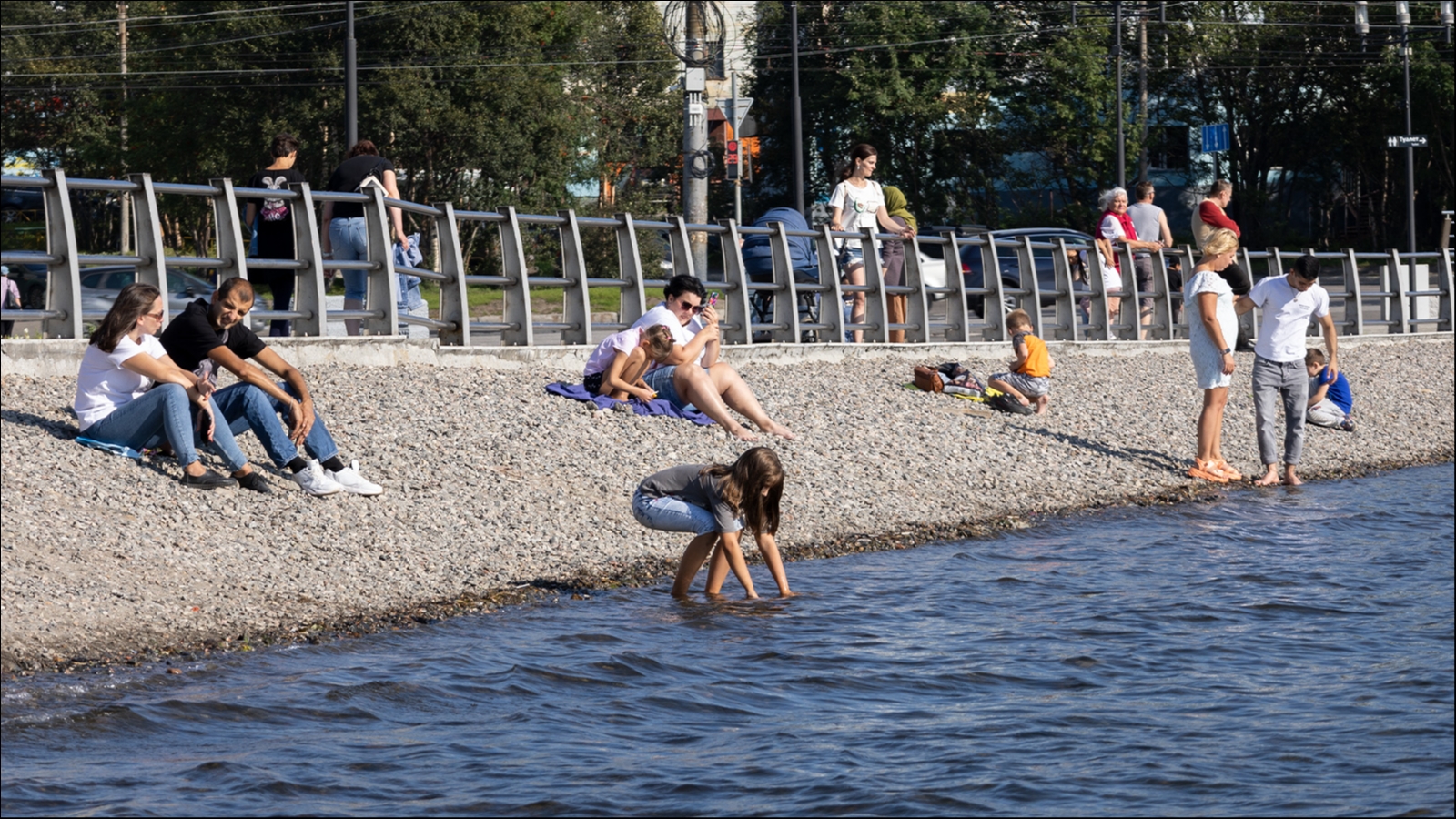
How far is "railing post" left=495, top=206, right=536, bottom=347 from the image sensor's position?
15.6 m

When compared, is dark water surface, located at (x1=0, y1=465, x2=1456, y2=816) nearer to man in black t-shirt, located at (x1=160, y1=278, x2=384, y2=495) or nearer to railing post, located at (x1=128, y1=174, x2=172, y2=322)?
man in black t-shirt, located at (x1=160, y1=278, x2=384, y2=495)

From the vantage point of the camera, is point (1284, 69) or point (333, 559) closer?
point (333, 559)

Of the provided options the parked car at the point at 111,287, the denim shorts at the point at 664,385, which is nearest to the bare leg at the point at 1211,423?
the denim shorts at the point at 664,385

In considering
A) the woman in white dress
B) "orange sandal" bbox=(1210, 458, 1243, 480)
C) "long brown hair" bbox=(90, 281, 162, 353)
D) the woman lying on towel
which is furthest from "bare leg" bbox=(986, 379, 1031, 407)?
"long brown hair" bbox=(90, 281, 162, 353)

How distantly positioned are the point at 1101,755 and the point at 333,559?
4661 millimetres

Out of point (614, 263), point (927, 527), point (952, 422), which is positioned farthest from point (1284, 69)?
point (927, 527)

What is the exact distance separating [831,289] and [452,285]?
183 inches

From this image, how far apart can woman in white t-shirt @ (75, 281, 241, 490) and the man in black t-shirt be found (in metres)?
0.18

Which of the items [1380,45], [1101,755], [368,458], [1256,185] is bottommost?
[1101,755]

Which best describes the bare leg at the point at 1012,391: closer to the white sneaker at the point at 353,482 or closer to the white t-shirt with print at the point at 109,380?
the white sneaker at the point at 353,482

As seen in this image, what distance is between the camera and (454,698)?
796 cm

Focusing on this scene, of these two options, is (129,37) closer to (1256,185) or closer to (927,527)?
(1256,185)

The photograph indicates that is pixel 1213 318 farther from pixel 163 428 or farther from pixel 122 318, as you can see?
pixel 122 318

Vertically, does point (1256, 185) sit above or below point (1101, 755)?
above
